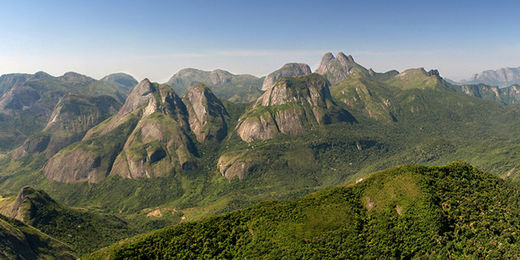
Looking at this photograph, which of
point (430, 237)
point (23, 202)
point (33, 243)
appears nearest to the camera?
point (430, 237)

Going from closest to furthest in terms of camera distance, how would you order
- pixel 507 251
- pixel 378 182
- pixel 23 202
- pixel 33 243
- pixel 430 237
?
1. pixel 507 251
2. pixel 430 237
3. pixel 378 182
4. pixel 33 243
5. pixel 23 202

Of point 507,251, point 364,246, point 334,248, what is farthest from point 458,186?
point 334,248

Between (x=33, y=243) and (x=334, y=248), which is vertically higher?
(x=334, y=248)

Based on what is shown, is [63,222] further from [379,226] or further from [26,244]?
[379,226]

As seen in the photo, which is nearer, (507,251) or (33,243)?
(507,251)

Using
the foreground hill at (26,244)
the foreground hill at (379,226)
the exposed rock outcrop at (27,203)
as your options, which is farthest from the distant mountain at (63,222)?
→ the foreground hill at (379,226)

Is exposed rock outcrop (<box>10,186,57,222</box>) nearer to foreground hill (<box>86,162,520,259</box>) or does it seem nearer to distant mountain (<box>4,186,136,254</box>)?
distant mountain (<box>4,186,136,254</box>)

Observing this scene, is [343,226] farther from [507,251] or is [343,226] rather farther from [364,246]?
[507,251]

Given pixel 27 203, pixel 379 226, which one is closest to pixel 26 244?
pixel 27 203
